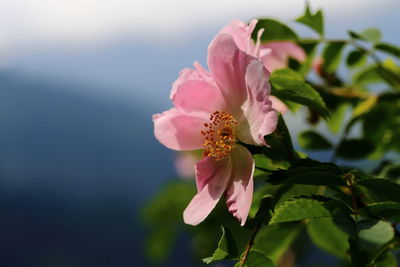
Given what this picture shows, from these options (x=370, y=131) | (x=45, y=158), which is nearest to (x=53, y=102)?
(x=45, y=158)

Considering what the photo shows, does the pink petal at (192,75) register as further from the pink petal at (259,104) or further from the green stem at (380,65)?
the green stem at (380,65)

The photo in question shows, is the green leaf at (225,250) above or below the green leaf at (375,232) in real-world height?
above

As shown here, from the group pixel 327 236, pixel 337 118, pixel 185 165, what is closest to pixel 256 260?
pixel 327 236

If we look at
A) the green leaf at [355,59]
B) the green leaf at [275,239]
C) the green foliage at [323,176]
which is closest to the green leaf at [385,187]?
the green foliage at [323,176]

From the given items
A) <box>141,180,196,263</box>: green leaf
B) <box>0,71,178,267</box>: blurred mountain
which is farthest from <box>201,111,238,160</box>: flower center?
<box>0,71,178,267</box>: blurred mountain

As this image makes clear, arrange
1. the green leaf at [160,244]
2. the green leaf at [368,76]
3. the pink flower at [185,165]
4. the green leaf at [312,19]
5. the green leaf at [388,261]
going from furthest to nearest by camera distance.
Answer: the pink flower at [185,165] < the green leaf at [160,244] < the green leaf at [368,76] < the green leaf at [312,19] < the green leaf at [388,261]

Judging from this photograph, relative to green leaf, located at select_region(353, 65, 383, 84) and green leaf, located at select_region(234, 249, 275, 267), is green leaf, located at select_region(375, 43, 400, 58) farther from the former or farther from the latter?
green leaf, located at select_region(234, 249, 275, 267)

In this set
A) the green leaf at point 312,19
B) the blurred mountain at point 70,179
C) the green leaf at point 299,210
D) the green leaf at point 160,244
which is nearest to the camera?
the green leaf at point 299,210
